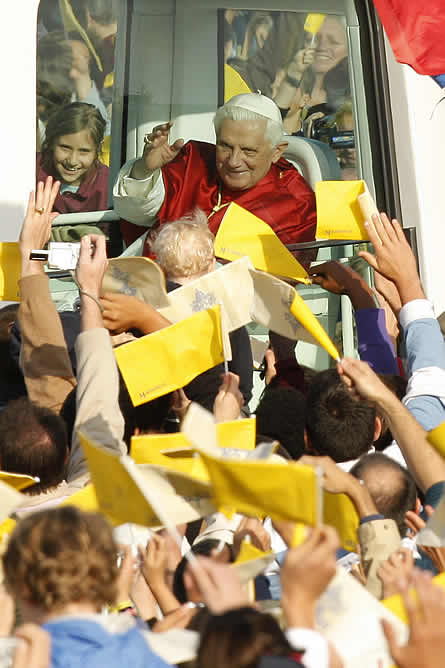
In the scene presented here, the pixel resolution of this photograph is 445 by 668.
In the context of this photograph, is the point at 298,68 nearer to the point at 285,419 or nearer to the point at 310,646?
the point at 285,419

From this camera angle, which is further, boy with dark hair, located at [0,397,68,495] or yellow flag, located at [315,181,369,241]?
yellow flag, located at [315,181,369,241]

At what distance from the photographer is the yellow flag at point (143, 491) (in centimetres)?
211

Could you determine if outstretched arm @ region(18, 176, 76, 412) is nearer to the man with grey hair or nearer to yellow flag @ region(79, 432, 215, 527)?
yellow flag @ region(79, 432, 215, 527)

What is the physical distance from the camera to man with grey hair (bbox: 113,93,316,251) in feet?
14.3

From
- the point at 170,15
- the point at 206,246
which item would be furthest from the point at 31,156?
the point at 206,246

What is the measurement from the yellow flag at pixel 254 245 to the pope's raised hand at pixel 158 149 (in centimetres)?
76

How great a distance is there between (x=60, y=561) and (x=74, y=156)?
3.34 metres

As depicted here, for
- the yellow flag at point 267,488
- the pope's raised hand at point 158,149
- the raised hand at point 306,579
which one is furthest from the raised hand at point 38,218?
the raised hand at point 306,579

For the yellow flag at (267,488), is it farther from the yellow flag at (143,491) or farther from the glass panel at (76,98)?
the glass panel at (76,98)

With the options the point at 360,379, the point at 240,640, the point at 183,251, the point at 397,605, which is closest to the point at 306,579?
the point at 240,640

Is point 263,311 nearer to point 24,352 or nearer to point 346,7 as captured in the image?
point 24,352

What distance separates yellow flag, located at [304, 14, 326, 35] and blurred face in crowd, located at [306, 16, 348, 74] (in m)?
0.01

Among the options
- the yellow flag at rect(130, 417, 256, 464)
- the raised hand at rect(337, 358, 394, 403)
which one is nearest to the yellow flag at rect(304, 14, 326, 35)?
the raised hand at rect(337, 358, 394, 403)

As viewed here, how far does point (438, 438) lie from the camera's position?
7.39 ft
